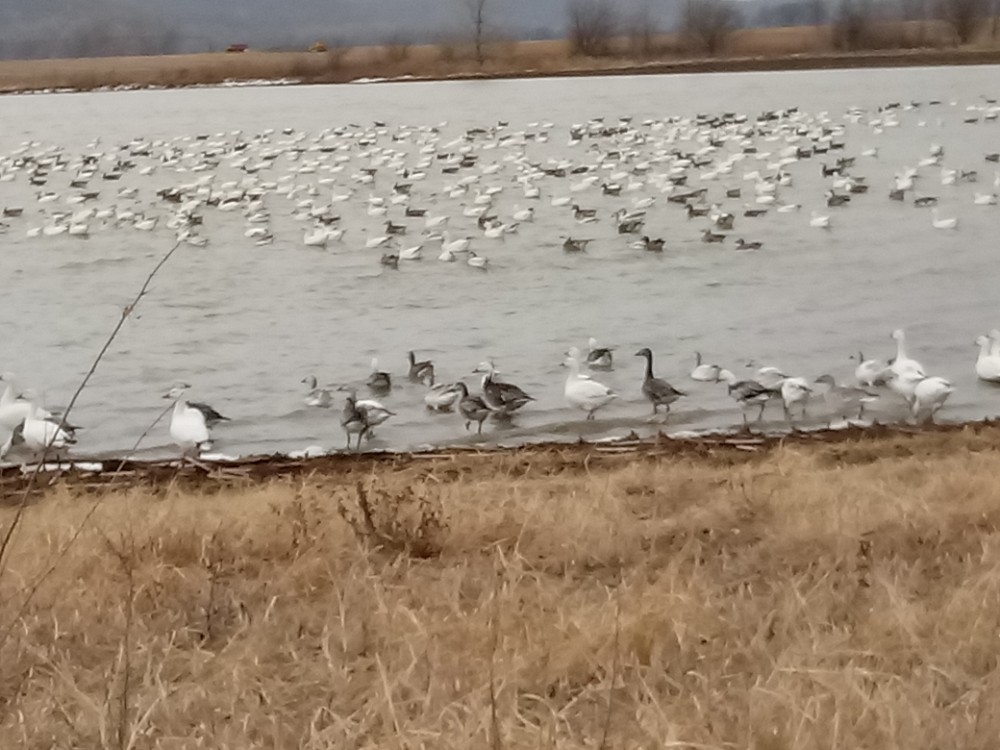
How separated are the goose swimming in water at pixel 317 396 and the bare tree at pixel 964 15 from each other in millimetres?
50119

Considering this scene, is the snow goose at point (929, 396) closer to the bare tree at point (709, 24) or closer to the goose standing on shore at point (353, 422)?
the goose standing on shore at point (353, 422)

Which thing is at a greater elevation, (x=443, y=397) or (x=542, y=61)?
(x=542, y=61)

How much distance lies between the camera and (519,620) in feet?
13.6

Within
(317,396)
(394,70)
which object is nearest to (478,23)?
(394,70)

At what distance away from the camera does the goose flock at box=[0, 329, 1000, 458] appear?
960 cm

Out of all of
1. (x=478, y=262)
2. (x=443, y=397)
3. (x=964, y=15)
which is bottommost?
(x=478, y=262)

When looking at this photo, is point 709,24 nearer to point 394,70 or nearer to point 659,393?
point 394,70

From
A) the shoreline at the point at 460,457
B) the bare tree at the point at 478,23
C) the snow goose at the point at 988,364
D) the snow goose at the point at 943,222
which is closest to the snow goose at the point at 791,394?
the shoreline at the point at 460,457

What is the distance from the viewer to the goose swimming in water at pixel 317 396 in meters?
10.8

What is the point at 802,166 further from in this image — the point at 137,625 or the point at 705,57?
the point at 705,57

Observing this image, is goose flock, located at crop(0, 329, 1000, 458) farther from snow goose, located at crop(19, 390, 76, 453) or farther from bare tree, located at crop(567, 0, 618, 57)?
bare tree, located at crop(567, 0, 618, 57)

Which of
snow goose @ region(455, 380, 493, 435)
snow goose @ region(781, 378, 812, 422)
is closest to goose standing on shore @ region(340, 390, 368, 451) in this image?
snow goose @ region(455, 380, 493, 435)

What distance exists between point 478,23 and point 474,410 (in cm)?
5848

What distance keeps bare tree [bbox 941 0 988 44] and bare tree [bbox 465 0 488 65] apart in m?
18.9
